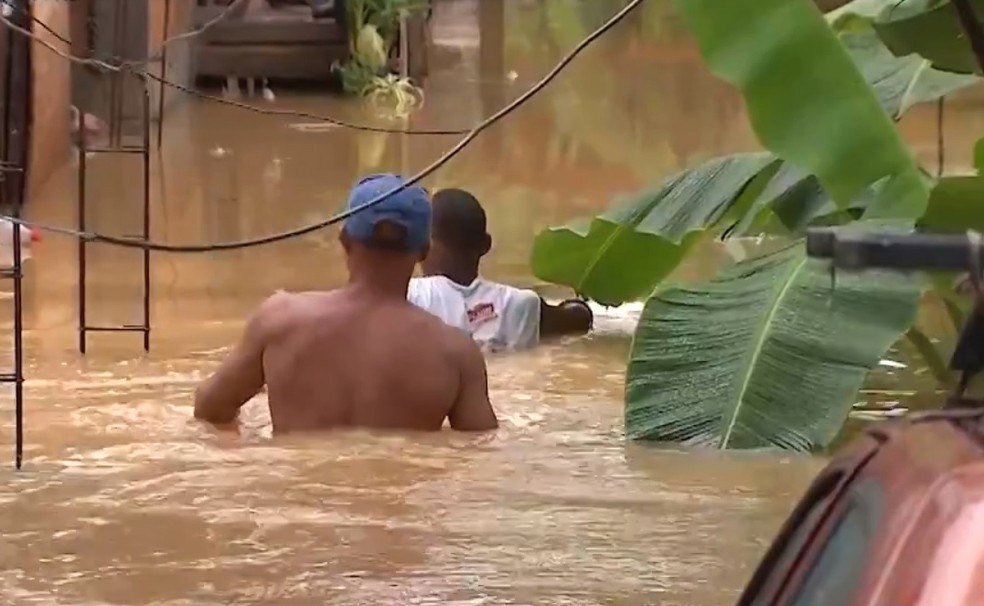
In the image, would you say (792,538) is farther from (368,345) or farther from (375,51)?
(375,51)

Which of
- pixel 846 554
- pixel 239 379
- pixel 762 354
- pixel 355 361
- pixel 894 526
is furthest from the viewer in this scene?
pixel 239 379

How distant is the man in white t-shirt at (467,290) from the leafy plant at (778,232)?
0.22 m

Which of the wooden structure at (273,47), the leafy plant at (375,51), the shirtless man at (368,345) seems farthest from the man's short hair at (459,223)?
the wooden structure at (273,47)

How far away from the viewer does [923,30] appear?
18.4 ft

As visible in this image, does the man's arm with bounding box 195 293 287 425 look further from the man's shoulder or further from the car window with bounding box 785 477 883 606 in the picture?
the car window with bounding box 785 477 883 606

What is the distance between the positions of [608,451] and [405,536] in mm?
1170

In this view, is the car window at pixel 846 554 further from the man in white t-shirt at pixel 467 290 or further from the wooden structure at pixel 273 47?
the wooden structure at pixel 273 47

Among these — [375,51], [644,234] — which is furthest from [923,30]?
[375,51]

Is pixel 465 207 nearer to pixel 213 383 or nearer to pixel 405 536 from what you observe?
pixel 213 383

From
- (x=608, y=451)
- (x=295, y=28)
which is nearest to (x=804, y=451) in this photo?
(x=608, y=451)

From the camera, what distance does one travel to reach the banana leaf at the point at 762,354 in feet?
18.2

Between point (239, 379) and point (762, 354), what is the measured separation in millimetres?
1614

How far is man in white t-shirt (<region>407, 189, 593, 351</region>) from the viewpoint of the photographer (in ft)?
22.8

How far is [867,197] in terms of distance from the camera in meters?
6.12
